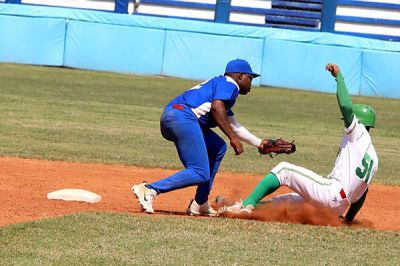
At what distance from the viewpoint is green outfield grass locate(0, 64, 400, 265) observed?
273 inches

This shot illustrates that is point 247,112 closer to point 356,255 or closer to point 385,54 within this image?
point 385,54

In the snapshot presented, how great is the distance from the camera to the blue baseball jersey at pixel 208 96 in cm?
845

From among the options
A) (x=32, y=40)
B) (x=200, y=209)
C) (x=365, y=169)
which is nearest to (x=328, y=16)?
(x=32, y=40)

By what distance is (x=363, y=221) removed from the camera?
9539 mm

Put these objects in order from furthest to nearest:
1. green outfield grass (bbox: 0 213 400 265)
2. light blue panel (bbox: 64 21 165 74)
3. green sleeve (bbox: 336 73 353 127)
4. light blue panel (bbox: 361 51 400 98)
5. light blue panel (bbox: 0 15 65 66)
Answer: light blue panel (bbox: 0 15 65 66), light blue panel (bbox: 64 21 165 74), light blue panel (bbox: 361 51 400 98), green sleeve (bbox: 336 73 353 127), green outfield grass (bbox: 0 213 400 265)

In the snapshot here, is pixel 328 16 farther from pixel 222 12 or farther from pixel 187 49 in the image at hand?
pixel 187 49

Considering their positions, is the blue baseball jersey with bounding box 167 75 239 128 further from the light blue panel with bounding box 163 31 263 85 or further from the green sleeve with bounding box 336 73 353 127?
the light blue panel with bounding box 163 31 263 85

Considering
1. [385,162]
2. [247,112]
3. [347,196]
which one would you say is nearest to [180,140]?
[347,196]

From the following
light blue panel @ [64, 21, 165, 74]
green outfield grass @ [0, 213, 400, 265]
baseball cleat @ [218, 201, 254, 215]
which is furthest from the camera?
light blue panel @ [64, 21, 165, 74]

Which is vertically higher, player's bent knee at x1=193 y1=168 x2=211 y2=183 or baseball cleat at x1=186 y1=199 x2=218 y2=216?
player's bent knee at x1=193 y1=168 x2=211 y2=183

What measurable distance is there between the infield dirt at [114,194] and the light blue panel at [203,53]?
1490cm

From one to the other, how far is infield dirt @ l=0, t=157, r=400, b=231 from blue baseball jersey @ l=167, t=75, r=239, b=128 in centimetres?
109

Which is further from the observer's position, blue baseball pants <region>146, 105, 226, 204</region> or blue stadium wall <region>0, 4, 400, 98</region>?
blue stadium wall <region>0, 4, 400, 98</region>

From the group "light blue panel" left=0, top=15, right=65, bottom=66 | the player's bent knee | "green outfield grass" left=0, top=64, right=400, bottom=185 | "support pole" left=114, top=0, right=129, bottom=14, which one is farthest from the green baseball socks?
"support pole" left=114, top=0, right=129, bottom=14
